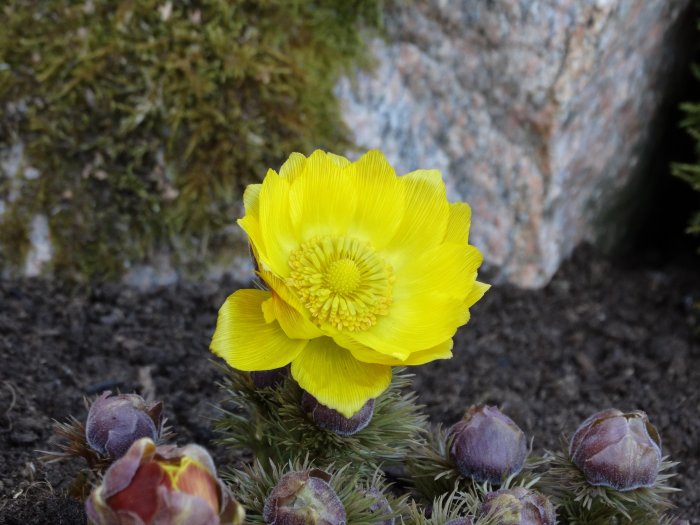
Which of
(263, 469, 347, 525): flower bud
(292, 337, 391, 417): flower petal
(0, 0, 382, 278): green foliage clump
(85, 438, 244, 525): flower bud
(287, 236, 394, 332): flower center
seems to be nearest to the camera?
(85, 438, 244, 525): flower bud

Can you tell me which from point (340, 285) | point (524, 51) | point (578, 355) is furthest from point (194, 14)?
point (578, 355)

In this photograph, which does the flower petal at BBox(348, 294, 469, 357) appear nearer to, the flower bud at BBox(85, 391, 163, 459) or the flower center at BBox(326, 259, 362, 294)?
the flower center at BBox(326, 259, 362, 294)

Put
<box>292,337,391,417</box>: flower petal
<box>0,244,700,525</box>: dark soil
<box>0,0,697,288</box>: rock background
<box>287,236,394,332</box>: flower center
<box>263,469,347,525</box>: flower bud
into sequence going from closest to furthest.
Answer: <box>263,469,347,525</box>: flower bud
<box>292,337,391,417</box>: flower petal
<box>287,236,394,332</box>: flower center
<box>0,244,700,525</box>: dark soil
<box>0,0,697,288</box>: rock background

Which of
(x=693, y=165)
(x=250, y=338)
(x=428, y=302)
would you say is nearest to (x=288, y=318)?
(x=250, y=338)

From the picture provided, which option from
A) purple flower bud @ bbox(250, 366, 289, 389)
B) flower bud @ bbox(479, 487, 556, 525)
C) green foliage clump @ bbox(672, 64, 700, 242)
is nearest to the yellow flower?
purple flower bud @ bbox(250, 366, 289, 389)

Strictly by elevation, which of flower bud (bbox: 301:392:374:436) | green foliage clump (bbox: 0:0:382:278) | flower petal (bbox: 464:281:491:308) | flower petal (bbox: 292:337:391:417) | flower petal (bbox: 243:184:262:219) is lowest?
green foliage clump (bbox: 0:0:382:278)

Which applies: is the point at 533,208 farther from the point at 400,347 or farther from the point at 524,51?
the point at 400,347

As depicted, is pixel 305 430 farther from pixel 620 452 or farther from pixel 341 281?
pixel 620 452
